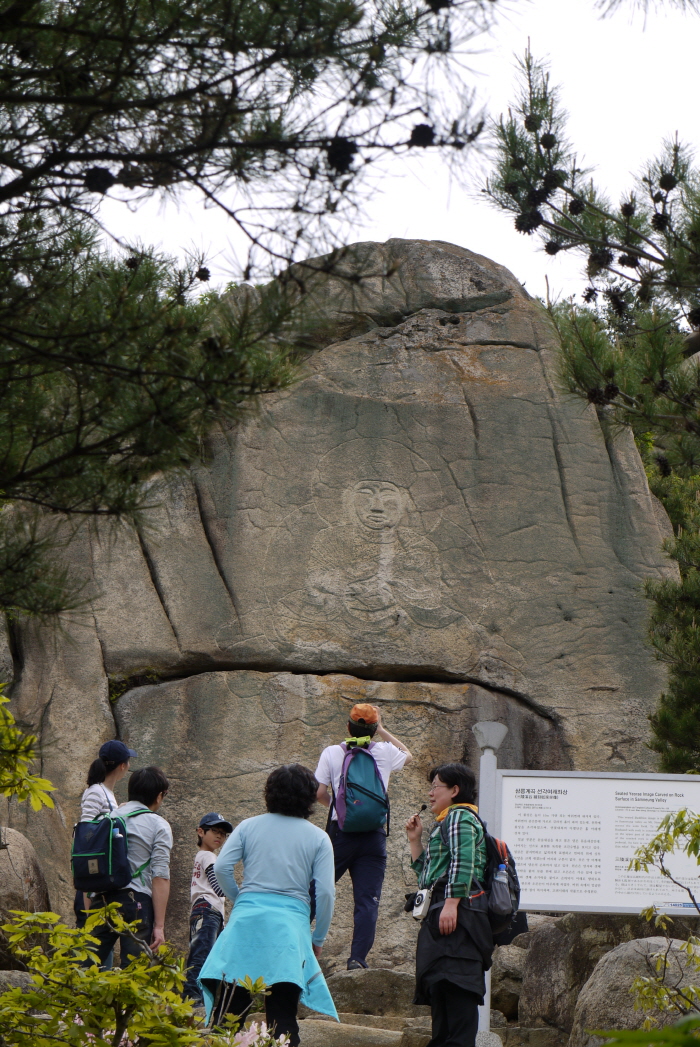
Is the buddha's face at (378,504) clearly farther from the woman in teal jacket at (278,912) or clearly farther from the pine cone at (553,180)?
the woman in teal jacket at (278,912)

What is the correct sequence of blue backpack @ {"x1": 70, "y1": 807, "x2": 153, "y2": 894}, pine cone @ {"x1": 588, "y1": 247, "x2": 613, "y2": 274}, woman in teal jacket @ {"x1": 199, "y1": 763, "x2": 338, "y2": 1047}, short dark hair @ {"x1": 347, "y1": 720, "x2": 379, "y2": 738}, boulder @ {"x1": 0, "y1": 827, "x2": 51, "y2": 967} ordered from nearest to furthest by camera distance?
woman in teal jacket @ {"x1": 199, "y1": 763, "x2": 338, "y2": 1047}
pine cone @ {"x1": 588, "y1": 247, "x2": 613, "y2": 274}
blue backpack @ {"x1": 70, "y1": 807, "x2": 153, "y2": 894}
short dark hair @ {"x1": 347, "y1": 720, "x2": 379, "y2": 738}
boulder @ {"x1": 0, "y1": 827, "x2": 51, "y2": 967}

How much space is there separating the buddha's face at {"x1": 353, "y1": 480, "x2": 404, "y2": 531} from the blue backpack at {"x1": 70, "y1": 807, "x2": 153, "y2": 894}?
15.7 feet

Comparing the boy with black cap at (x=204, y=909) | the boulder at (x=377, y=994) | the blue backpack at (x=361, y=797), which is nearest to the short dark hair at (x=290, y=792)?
the boy with black cap at (x=204, y=909)

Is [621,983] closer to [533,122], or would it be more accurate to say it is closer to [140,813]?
[140,813]

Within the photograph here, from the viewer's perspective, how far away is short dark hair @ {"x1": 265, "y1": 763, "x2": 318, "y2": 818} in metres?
4.07

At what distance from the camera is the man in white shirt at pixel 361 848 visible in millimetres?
5608

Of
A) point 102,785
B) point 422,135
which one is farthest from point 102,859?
point 422,135

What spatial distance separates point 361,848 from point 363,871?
11cm

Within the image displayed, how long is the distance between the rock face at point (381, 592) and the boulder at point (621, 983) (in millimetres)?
2968

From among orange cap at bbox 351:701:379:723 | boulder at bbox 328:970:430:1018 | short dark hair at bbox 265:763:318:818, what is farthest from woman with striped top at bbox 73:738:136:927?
boulder at bbox 328:970:430:1018

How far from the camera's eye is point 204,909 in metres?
5.16

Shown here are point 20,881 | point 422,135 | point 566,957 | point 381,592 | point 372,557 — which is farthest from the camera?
point 372,557

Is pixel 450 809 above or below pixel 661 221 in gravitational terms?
below

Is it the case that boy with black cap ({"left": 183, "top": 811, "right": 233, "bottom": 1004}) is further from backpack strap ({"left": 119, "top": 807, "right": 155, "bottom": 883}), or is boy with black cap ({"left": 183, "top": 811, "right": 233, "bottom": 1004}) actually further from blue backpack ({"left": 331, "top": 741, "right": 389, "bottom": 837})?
blue backpack ({"left": 331, "top": 741, "right": 389, "bottom": 837})
